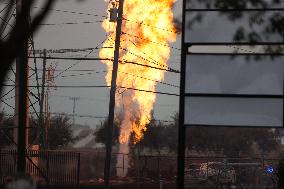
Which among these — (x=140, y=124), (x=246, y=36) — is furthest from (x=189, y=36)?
(x=140, y=124)

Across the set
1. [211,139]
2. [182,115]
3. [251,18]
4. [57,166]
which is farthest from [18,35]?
[211,139]

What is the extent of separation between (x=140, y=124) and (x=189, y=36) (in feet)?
148

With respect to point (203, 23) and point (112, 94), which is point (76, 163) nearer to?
point (112, 94)

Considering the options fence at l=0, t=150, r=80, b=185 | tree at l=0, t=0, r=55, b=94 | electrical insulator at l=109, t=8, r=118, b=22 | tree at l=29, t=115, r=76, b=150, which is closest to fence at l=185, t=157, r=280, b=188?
fence at l=0, t=150, r=80, b=185

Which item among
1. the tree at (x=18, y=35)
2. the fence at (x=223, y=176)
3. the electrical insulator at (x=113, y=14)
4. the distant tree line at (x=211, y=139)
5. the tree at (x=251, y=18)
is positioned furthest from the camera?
the distant tree line at (x=211, y=139)

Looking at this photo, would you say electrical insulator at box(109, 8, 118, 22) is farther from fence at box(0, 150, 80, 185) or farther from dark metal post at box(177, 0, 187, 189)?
dark metal post at box(177, 0, 187, 189)

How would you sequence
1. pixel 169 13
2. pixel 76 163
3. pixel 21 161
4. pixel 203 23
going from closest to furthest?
pixel 203 23, pixel 21 161, pixel 76 163, pixel 169 13

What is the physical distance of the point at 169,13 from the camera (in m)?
40.7

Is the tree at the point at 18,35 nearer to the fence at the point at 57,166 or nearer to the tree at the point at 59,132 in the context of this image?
the fence at the point at 57,166

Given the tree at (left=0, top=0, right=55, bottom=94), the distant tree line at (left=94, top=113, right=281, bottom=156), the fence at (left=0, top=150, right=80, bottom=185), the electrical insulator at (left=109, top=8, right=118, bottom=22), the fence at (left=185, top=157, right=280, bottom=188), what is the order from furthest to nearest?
the distant tree line at (left=94, top=113, right=281, bottom=156), the fence at (left=0, top=150, right=80, bottom=185), the electrical insulator at (left=109, top=8, right=118, bottom=22), the fence at (left=185, top=157, right=280, bottom=188), the tree at (left=0, top=0, right=55, bottom=94)

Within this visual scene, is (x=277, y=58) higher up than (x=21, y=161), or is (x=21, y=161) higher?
(x=277, y=58)

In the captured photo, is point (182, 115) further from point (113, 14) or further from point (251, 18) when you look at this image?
point (113, 14)

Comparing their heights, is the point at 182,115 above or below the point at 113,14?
below

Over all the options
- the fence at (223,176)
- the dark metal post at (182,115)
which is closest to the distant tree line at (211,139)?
the fence at (223,176)
